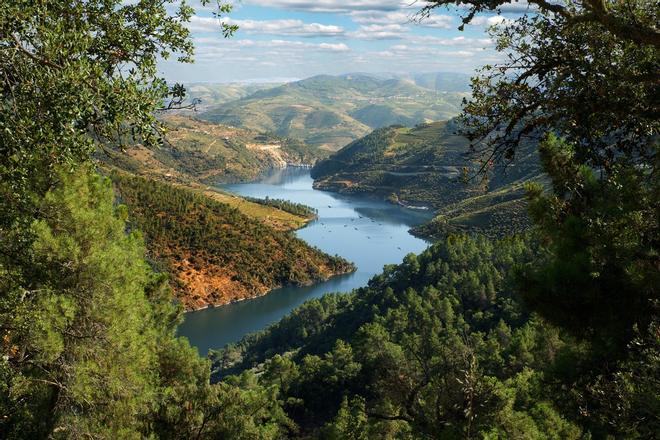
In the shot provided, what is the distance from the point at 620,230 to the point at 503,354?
41.3m

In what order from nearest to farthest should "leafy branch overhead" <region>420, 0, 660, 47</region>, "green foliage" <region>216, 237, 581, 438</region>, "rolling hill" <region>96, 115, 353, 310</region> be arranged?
"leafy branch overhead" <region>420, 0, 660, 47</region>
"green foliage" <region>216, 237, 581, 438</region>
"rolling hill" <region>96, 115, 353, 310</region>

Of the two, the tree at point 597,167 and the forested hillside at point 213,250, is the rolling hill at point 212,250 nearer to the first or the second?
the forested hillside at point 213,250

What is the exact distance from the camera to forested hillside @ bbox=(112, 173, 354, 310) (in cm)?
11675

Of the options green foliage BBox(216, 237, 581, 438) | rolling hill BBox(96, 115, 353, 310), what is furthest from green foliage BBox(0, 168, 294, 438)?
rolling hill BBox(96, 115, 353, 310)

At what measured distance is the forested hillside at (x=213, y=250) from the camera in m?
117

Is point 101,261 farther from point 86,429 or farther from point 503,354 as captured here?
point 503,354

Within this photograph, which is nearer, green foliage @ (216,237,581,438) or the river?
green foliage @ (216,237,581,438)

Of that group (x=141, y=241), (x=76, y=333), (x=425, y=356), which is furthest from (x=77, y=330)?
(x=425, y=356)

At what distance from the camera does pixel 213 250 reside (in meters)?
125

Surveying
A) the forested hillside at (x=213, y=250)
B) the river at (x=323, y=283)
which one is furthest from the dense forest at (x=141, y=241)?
the forested hillside at (x=213, y=250)

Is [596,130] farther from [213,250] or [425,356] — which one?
[213,250]

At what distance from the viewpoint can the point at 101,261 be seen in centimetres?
1127

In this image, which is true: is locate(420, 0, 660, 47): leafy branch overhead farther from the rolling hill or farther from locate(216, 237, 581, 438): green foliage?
the rolling hill

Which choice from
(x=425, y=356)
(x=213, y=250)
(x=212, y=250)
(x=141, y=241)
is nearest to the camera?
(x=141, y=241)
